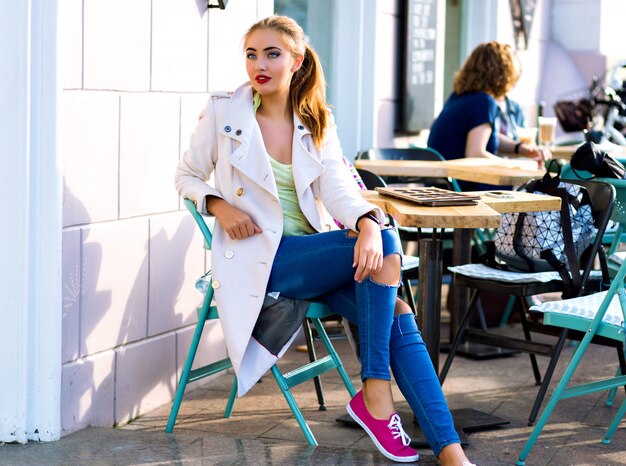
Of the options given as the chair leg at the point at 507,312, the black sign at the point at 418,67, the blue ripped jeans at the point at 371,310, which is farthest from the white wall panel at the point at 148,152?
the black sign at the point at 418,67

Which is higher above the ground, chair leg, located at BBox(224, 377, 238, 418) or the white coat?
the white coat

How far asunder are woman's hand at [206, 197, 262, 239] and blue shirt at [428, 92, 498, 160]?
2.59m

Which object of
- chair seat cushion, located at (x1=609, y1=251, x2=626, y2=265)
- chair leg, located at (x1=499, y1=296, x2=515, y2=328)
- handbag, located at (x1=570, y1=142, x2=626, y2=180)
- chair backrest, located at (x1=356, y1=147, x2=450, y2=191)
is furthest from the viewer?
chair leg, located at (x1=499, y1=296, x2=515, y2=328)

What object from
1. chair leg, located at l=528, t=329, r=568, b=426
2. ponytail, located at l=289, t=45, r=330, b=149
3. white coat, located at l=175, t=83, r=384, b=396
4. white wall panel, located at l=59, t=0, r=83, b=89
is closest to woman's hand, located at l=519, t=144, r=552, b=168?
chair leg, located at l=528, t=329, r=568, b=426

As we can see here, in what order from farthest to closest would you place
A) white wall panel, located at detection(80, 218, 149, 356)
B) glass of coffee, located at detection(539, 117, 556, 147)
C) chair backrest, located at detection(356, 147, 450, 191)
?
glass of coffee, located at detection(539, 117, 556, 147) < chair backrest, located at detection(356, 147, 450, 191) < white wall panel, located at detection(80, 218, 149, 356)

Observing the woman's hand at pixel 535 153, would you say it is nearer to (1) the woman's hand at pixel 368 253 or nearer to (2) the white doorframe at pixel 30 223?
(1) the woman's hand at pixel 368 253

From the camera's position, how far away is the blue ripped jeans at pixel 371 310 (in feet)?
10.9

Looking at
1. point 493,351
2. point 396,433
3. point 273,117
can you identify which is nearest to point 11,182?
point 273,117

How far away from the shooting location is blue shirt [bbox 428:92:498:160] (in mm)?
5828

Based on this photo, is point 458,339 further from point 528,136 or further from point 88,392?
point 528,136

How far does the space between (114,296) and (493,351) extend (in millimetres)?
2062

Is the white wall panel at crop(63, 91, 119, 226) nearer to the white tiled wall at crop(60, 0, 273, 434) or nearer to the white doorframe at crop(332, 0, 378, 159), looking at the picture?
the white tiled wall at crop(60, 0, 273, 434)

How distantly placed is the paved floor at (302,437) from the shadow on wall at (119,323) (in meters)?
0.09

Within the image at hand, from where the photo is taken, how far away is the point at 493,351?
17.0 ft
